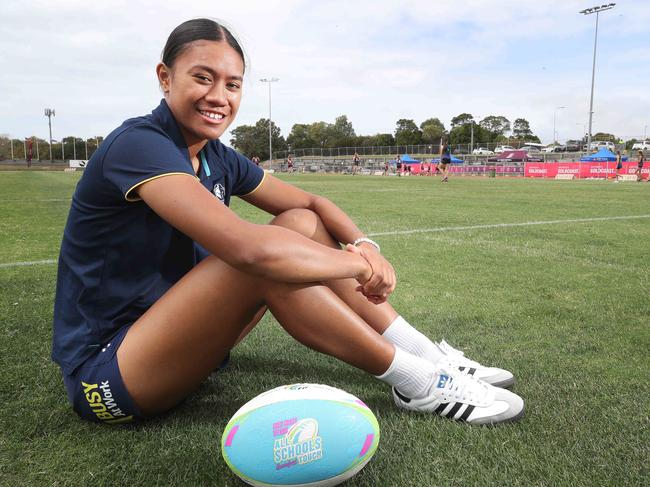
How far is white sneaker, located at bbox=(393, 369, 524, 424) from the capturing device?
2092mm

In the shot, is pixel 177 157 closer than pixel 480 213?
Yes

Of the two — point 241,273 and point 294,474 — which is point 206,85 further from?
point 294,474

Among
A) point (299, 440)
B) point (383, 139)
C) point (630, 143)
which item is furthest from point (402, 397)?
point (383, 139)

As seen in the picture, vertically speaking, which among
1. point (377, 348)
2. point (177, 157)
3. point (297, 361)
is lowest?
point (297, 361)

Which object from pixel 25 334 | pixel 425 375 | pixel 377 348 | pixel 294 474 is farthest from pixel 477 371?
pixel 25 334

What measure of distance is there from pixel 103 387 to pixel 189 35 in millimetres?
1323

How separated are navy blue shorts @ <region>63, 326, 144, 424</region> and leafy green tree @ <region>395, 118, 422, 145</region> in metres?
90.5

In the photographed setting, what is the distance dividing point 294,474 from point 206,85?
1.41 metres

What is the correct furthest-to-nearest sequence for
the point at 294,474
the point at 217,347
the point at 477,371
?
the point at 477,371
the point at 217,347
the point at 294,474

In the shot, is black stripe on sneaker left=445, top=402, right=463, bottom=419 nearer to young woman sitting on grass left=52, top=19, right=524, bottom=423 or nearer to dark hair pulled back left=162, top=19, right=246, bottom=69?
young woman sitting on grass left=52, top=19, right=524, bottom=423

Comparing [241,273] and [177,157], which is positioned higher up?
[177,157]

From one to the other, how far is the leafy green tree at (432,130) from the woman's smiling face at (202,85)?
299 feet

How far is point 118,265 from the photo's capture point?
1998mm

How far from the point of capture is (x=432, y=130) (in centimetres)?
10100
